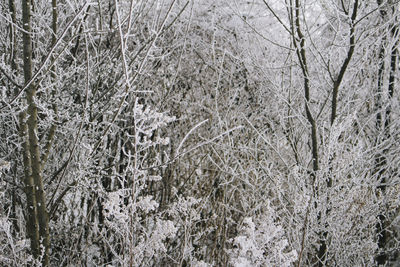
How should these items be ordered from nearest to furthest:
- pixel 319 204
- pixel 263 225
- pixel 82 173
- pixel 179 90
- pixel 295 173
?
pixel 263 225, pixel 82 173, pixel 295 173, pixel 319 204, pixel 179 90

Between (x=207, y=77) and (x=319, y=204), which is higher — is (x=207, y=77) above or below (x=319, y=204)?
above

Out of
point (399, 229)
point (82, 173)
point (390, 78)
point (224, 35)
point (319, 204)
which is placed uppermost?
point (224, 35)

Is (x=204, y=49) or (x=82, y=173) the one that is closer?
(x=82, y=173)

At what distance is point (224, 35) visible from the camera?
5.64 meters

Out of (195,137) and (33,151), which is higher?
(33,151)

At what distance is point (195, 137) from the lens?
5.21 meters

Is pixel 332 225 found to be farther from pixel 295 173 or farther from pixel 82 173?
pixel 82 173

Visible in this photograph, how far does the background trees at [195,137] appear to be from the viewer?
87.7 inches

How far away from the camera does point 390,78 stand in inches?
194

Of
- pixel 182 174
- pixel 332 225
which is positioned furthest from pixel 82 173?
pixel 182 174

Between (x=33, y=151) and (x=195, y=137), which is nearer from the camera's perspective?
(x=33, y=151)

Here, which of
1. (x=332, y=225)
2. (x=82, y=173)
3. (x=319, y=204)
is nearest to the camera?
(x=82, y=173)

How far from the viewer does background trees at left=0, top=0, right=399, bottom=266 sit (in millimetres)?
2229

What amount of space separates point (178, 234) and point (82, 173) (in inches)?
92.0
